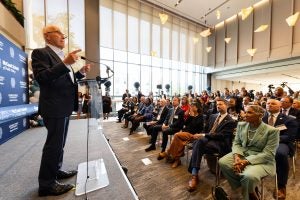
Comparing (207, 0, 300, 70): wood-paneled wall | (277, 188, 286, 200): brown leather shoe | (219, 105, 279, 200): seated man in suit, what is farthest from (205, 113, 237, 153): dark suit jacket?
(207, 0, 300, 70): wood-paneled wall

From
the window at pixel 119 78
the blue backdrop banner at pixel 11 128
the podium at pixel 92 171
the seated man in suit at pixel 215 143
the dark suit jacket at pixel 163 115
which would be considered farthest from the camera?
the window at pixel 119 78

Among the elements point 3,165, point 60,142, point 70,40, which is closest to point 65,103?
point 60,142

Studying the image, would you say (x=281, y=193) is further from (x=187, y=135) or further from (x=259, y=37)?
(x=259, y=37)

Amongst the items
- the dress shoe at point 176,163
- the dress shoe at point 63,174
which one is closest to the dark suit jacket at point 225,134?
the dress shoe at point 176,163

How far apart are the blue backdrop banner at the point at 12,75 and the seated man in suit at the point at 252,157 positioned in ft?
12.1

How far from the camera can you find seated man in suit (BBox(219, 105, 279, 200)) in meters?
1.66

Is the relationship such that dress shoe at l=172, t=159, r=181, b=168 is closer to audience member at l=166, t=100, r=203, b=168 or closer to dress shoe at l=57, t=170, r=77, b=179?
audience member at l=166, t=100, r=203, b=168

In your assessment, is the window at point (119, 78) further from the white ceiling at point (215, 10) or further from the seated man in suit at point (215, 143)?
the seated man in suit at point (215, 143)

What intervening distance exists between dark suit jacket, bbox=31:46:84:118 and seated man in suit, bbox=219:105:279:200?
1.75 meters

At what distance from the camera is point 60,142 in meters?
1.39

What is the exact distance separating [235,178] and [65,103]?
1.85 meters

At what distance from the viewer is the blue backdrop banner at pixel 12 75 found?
9.94 ft

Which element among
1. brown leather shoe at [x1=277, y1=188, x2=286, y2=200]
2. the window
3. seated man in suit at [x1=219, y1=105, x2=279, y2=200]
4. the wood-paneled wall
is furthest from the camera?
the window

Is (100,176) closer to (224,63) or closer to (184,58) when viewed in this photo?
(184,58)
